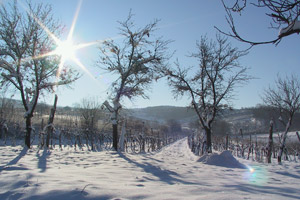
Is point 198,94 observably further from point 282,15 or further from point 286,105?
point 282,15

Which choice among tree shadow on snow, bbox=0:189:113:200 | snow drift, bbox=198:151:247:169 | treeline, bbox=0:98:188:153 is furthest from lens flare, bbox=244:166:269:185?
treeline, bbox=0:98:188:153

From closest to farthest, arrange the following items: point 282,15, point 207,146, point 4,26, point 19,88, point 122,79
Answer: point 282,15 → point 4,26 → point 19,88 → point 122,79 → point 207,146

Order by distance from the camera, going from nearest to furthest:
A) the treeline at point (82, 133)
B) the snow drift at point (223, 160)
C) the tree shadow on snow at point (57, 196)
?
the tree shadow on snow at point (57, 196)
the snow drift at point (223, 160)
the treeline at point (82, 133)

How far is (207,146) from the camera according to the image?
13.9m

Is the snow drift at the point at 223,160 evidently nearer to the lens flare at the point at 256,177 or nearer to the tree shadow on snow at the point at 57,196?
the lens flare at the point at 256,177

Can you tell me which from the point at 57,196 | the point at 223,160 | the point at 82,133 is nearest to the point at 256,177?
the point at 223,160

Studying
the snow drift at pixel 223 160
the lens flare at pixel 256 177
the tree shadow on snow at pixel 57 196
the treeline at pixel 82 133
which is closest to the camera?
the tree shadow on snow at pixel 57 196

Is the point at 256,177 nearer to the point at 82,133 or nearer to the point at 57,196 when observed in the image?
the point at 57,196

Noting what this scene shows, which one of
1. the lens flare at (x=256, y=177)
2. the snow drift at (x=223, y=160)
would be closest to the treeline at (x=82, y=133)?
the snow drift at (x=223, y=160)

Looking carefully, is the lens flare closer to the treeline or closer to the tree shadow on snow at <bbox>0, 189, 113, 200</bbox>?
the tree shadow on snow at <bbox>0, 189, 113, 200</bbox>

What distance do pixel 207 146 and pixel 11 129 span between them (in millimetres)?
26574

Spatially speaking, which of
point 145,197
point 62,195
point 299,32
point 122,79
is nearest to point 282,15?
point 299,32

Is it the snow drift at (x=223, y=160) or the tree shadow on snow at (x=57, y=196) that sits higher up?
the tree shadow on snow at (x=57, y=196)

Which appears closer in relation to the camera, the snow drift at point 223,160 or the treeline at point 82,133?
the snow drift at point 223,160
